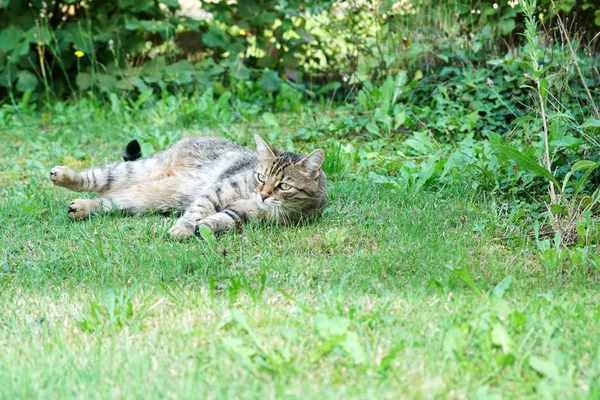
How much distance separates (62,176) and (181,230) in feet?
3.79

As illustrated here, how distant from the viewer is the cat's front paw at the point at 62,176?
480cm

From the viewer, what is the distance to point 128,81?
319 inches

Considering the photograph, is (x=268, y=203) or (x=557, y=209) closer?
(x=557, y=209)

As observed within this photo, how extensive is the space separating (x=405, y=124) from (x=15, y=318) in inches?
162

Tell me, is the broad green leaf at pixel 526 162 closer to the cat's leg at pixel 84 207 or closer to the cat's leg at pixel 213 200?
the cat's leg at pixel 213 200

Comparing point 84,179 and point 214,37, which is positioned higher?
point 214,37

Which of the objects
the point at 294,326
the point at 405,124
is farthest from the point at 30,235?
the point at 405,124

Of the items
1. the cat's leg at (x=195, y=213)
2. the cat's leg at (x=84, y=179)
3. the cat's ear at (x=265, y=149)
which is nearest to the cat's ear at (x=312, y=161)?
the cat's ear at (x=265, y=149)

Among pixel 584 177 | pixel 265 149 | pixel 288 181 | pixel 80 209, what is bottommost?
pixel 80 209

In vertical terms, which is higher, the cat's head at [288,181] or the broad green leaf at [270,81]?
the cat's head at [288,181]

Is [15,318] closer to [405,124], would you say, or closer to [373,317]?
[373,317]

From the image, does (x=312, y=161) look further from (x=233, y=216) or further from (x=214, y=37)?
(x=214, y=37)

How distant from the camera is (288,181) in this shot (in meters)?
4.46

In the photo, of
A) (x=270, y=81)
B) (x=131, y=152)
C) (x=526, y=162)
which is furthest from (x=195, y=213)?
(x=270, y=81)
